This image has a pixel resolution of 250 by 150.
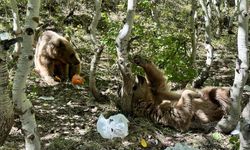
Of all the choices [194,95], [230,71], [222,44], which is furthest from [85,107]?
[222,44]

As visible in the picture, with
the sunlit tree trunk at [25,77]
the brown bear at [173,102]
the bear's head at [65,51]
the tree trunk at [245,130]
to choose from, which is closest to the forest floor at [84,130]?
the brown bear at [173,102]

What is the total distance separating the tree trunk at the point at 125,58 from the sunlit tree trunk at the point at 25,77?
6.16ft

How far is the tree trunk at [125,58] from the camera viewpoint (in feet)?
20.1

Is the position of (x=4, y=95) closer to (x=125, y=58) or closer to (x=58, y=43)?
(x=125, y=58)

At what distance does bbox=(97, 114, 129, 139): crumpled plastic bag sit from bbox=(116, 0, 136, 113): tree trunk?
0.41 metres

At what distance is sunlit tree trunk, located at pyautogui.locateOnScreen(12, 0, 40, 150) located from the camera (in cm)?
444

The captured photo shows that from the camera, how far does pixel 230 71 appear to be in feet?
40.2

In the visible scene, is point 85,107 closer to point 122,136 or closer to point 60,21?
point 122,136

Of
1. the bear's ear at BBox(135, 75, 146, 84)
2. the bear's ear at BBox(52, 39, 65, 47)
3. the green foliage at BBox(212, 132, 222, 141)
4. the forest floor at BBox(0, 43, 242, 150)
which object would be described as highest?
the bear's ear at BBox(52, 39, 65, 47)

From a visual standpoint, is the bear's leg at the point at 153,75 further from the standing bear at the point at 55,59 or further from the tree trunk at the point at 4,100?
the tree trunk at the point at 4,100

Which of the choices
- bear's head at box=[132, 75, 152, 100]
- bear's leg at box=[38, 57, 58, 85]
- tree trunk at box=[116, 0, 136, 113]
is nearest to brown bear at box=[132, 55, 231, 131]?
bear's head at box=[132, 75, 152, 100]

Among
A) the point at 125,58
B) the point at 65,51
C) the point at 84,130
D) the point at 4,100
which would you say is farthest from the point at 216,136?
the point at 65,51

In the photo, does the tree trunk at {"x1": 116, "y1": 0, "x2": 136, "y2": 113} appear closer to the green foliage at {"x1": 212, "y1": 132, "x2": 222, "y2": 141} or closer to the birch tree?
the green foliage at {"x1": 212, "y1": 132, "x2": 222, "y2": 141}

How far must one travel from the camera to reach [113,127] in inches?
257
